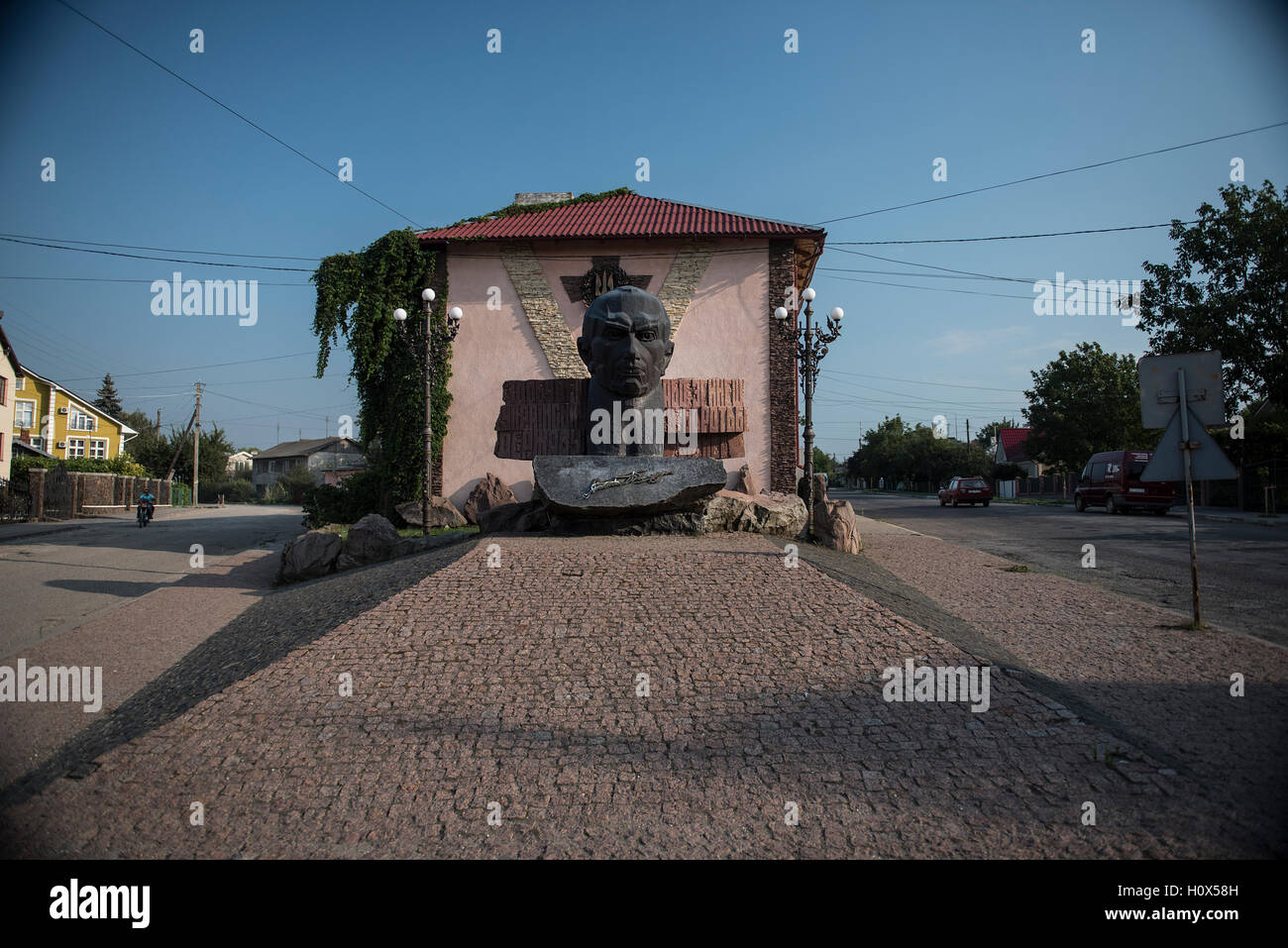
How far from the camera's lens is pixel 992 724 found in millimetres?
4145

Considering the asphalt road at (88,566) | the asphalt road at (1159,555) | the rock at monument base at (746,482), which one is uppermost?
the rock at monument base at (746,482)

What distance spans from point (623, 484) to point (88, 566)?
1128cm

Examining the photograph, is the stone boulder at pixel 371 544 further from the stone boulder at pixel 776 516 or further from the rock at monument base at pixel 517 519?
the stone boulder at pixel 776 516

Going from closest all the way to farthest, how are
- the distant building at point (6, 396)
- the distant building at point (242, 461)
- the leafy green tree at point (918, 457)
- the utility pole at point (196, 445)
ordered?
the distant building at point (6, 396) → the utility pole at point (196, 445) → the leafy green tree at point (918, 457) → the distant building at point (242, 461)

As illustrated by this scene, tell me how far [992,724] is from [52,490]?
32.4m

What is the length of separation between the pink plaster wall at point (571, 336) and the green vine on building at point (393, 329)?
52 centimetres

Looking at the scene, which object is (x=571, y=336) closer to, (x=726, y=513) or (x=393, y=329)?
(x=393, y=329)

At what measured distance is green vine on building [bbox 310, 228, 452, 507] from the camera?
1889 cm

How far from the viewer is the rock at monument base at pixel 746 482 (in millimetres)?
17312

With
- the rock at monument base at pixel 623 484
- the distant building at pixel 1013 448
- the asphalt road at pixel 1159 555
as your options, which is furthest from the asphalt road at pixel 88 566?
the distant building at pixel 1013 448

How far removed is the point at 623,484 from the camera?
8.69 m

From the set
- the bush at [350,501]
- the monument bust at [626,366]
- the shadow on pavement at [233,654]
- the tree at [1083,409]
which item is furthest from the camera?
the tree at [1083,409]

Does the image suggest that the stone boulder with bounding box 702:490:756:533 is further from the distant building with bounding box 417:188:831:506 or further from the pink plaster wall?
the pink plaster wall
